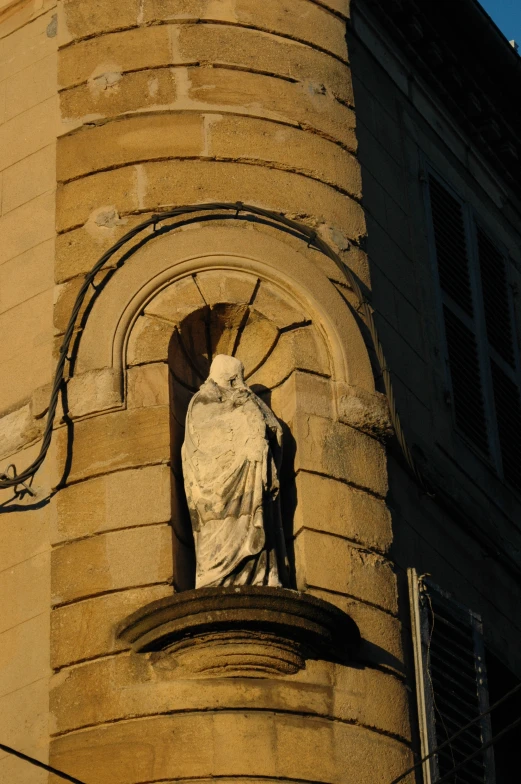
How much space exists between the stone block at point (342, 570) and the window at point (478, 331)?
2.91 meters

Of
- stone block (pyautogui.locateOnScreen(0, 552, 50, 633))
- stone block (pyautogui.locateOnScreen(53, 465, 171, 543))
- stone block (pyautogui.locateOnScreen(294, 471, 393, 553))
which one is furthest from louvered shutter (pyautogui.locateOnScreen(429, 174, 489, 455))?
stone block (pyautogui.locateOnScreen(0, 552, 50, 633))

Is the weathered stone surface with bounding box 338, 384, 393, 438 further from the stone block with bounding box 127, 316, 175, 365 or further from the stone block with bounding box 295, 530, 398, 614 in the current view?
the stone block with bounding box 127, 316, 175, 365

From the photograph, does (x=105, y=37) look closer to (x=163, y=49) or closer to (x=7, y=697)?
(x=163, y=49)

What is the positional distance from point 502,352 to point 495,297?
544mm

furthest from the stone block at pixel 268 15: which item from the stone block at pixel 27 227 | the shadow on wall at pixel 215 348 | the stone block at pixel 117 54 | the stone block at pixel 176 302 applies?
the shadow on wall at pixel 215 348

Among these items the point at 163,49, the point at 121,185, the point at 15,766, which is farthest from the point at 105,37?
the point at 15,766

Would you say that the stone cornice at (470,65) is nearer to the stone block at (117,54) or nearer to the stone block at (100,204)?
the stone block at (117,54)

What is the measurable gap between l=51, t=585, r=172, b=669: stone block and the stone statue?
14.7 inches

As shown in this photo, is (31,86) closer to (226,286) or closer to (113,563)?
(226,286)

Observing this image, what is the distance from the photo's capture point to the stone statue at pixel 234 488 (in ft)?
39.4

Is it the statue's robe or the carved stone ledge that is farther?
the statue's robe

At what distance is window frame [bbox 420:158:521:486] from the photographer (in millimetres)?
15516

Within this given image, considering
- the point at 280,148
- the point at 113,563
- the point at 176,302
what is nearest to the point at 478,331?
→ the point at 280,148

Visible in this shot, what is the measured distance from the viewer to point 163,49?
14562mm
